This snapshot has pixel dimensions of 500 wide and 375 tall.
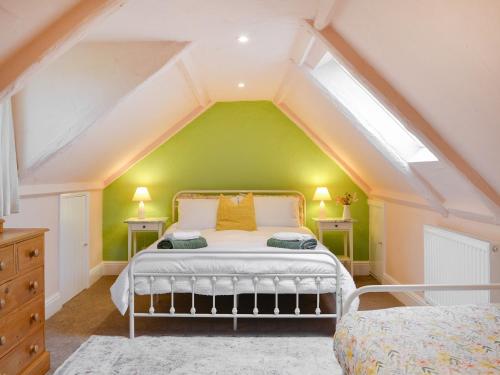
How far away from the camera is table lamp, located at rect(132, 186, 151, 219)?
4965 mm

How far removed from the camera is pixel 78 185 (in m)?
4.32

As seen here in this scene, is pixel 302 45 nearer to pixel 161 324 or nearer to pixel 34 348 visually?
pixel 161 324

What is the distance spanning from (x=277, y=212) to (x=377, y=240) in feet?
4.20

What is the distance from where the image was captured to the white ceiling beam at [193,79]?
134 inches

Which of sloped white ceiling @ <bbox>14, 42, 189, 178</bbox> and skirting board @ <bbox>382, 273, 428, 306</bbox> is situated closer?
sloped white ceiling @ <bbox>14, 42, 189, 178</bbox>

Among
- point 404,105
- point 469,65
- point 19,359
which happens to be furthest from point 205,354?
point 469,65

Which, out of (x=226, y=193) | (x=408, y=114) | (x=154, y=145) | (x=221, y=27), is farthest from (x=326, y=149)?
(x=221, y=27)

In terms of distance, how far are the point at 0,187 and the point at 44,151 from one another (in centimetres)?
59

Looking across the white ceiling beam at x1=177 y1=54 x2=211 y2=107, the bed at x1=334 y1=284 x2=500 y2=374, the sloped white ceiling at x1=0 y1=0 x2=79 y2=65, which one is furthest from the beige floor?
A: the white ceiling beam at x1=177 y1=54 x2=211 y2=107

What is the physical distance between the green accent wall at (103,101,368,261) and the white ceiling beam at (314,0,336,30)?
2.83 m

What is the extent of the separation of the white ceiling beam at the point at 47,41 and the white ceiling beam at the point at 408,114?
1.29 meters

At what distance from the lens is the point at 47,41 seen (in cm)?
202

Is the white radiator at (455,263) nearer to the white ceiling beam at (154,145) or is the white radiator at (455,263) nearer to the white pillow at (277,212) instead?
the white pillow at (277,212)

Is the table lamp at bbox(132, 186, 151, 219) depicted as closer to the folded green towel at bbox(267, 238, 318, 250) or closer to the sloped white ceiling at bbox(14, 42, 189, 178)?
the sloped white ceiling at bbox(14, 42, 189, 178)
